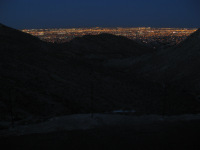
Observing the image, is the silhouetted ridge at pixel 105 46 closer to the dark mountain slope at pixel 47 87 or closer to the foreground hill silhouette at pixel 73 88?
the foreground hill silhouette at pixel 73 88

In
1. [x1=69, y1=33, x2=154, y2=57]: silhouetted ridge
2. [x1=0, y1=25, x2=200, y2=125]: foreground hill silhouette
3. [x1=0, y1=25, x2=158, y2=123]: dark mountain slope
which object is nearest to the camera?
[x1=0, y1=25, x2=158, y2=123]: dark mountain slope

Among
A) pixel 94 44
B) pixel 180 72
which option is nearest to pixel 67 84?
pixel 180 72

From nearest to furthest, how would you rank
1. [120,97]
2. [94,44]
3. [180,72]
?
[120,97], [180,72], [94,44]

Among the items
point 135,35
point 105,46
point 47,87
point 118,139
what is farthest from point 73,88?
point 135,35

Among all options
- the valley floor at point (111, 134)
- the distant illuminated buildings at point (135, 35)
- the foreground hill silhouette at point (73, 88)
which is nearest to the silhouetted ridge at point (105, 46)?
the foreground hill silhouette at point (73, 88)

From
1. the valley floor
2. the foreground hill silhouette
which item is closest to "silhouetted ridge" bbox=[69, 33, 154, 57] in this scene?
the foreground hill silhouette

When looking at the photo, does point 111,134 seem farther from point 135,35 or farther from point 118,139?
point 135,35

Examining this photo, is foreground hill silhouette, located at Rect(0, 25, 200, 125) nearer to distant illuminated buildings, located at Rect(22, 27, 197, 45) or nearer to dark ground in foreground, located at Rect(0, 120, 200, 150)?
dark ground in foreground, located at Rect(0, 120, 200, 150)

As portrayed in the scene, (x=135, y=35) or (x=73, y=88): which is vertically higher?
(x=73, y=88)

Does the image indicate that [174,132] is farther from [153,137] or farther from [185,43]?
[185,43]
